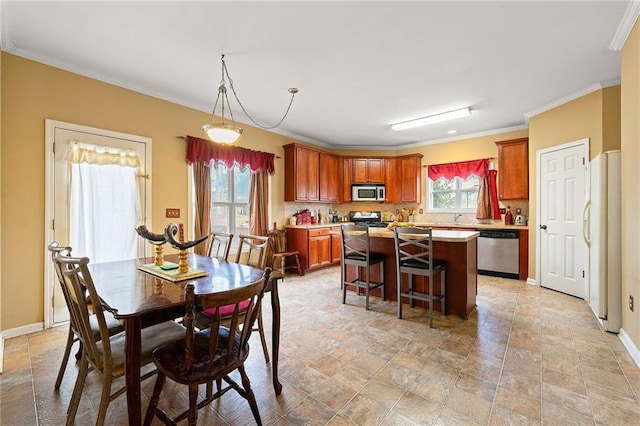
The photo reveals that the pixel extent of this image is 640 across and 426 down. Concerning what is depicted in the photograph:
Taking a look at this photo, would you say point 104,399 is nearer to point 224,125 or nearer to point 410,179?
point 224,125

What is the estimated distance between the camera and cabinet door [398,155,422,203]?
622 centimetres

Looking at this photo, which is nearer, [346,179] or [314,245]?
[314,245]

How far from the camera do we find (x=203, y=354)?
151cm

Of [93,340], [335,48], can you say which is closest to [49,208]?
[93,340]

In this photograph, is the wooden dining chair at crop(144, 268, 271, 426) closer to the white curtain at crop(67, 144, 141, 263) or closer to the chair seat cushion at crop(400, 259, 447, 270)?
the chair seat cushion at crop(400, 259, 447, 270)

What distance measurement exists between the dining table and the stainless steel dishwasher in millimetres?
4332

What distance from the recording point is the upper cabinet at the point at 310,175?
5.32 m

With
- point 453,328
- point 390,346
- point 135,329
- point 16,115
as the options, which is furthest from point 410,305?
point 16,115

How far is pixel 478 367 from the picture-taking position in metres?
2.16

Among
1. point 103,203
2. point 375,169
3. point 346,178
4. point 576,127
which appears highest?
point 576,127

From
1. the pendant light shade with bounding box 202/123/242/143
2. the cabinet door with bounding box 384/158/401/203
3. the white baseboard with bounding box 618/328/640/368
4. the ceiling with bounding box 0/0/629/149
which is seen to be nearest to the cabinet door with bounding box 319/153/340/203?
the cabinet door with bounding box 384/158/401/203

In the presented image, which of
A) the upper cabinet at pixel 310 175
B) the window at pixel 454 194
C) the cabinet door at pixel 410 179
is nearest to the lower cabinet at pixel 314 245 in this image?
the upper cabinet at pixel 310 175

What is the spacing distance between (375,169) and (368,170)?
16 centimetres

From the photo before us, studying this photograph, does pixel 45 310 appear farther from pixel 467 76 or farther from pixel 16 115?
pixel 467 76
